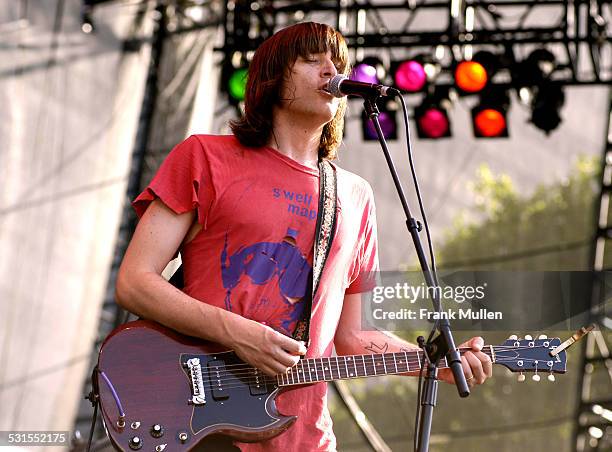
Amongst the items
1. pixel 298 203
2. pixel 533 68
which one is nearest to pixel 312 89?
pixel 298 203

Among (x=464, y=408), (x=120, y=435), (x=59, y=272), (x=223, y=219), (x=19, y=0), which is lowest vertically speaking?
(x=464, y=408)

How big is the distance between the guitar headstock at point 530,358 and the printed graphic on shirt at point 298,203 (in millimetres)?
655

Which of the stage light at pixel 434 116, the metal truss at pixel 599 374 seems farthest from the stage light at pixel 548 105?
the metal truss at pixel 599 374

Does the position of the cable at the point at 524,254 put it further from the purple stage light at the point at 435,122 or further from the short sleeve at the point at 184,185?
the short sleeve at the point at 184,185

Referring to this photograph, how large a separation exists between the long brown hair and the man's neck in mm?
28

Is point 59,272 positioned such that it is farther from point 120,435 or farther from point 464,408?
point 120,435

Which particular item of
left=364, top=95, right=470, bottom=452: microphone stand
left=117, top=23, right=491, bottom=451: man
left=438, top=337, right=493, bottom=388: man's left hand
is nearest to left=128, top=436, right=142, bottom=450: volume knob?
left=117, top=23, right=491, bottom=451: man

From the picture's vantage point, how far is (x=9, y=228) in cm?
672

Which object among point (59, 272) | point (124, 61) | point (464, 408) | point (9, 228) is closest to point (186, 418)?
point (9, 228)

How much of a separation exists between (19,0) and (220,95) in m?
2.11

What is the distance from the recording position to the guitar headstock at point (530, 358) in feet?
9.45

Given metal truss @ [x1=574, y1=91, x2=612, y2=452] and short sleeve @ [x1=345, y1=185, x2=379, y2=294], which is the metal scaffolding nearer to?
metal truss @ [x1=574, y1=91, x2=612, y2=452]

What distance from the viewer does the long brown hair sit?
307cm

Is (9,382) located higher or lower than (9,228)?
lower
